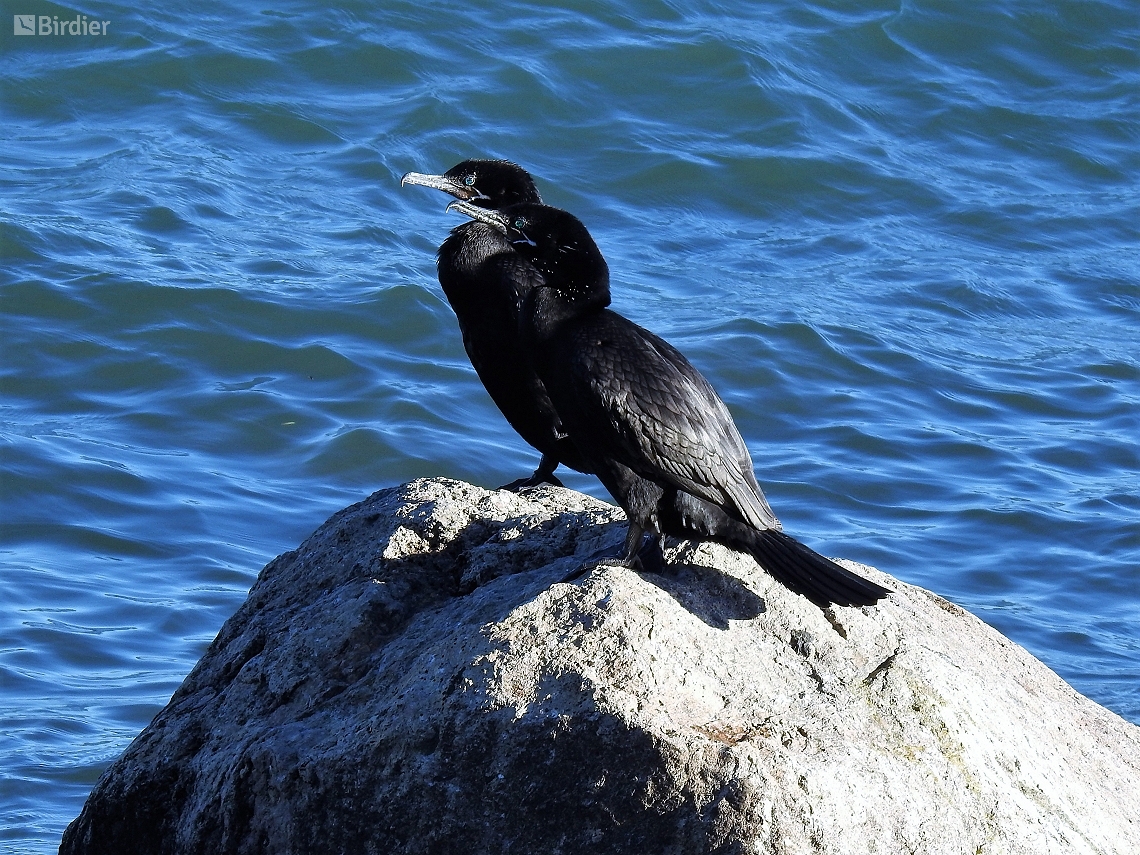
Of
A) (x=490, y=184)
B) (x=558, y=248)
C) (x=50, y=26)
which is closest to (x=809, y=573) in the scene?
(x=558, y=248)

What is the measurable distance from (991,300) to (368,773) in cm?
785

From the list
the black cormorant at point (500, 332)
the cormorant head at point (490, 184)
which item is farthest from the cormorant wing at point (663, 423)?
the cormorant head at point (490, 184)

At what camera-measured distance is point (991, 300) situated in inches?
397

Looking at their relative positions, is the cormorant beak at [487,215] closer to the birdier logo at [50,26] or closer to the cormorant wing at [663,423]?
the cormorant wing at [663,423]

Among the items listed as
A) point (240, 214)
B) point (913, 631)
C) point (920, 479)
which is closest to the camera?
point (913, 631)

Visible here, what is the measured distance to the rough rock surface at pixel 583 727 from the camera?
9.58 ft

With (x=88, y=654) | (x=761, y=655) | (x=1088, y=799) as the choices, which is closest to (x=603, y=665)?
(x=761, y=655)

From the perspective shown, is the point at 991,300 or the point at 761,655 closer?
the point at 761,655

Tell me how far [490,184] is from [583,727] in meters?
2.95

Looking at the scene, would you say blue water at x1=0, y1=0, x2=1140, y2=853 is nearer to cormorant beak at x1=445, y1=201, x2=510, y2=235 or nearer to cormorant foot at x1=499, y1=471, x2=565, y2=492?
cormorant foot at x1=499, y1=471, x2=565, y2=492

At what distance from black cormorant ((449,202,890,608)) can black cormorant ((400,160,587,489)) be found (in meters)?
0.90

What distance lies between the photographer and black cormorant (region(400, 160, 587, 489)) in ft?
16.0

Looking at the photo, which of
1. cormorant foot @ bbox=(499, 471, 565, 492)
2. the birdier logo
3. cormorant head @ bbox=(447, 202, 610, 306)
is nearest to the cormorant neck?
cormorant head @ bbox=(447, 202, 610, 306)

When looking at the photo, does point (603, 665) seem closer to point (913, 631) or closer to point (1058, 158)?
point (913, 631)
